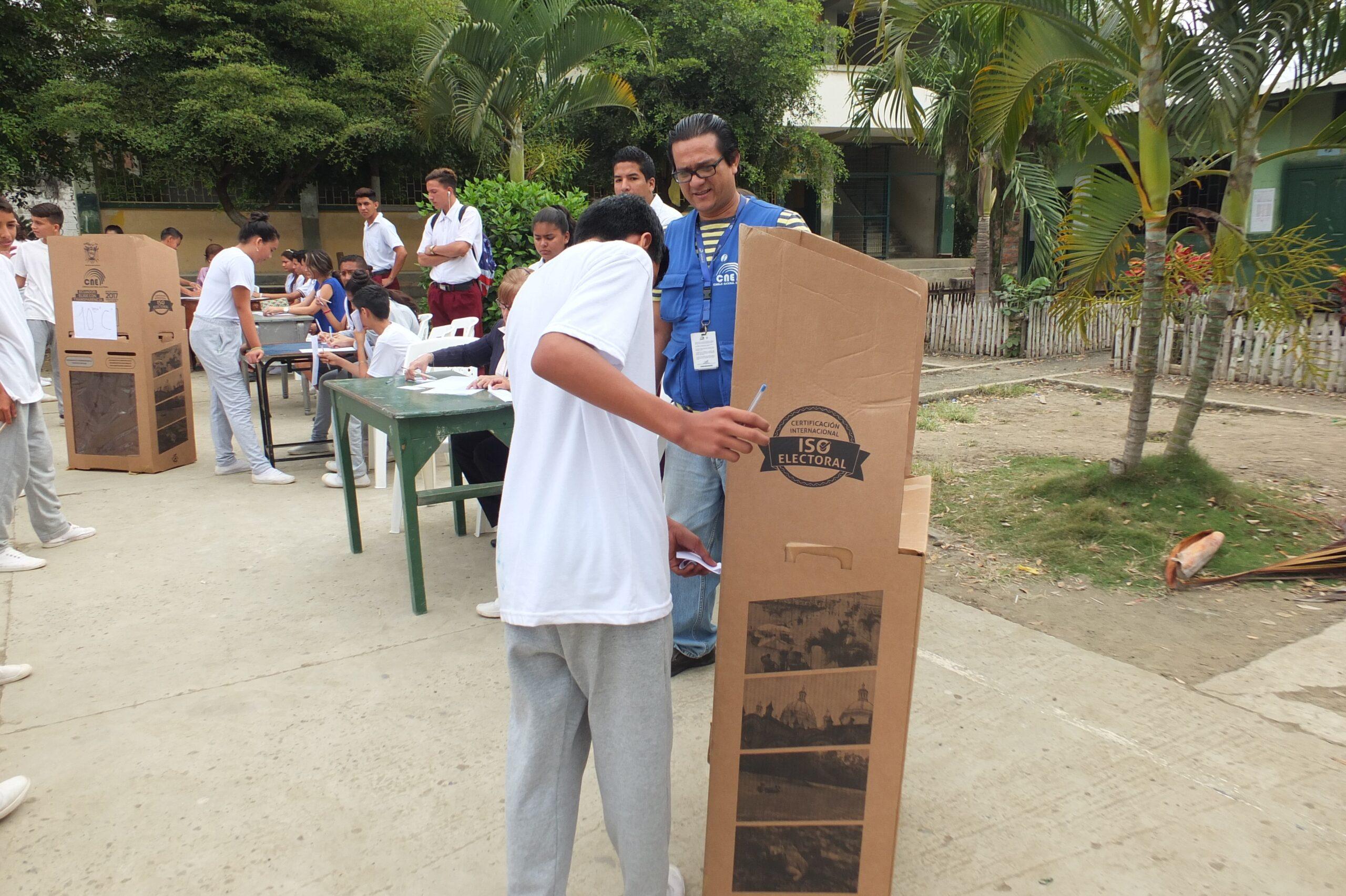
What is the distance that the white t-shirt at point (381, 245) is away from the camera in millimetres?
8047

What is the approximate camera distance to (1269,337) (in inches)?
348

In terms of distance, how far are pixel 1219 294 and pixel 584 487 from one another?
14.8ft

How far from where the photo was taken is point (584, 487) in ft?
5.64

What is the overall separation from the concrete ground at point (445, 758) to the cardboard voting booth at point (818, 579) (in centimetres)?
40

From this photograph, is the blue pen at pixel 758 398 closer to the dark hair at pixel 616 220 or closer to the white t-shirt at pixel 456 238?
the dark hair at pixel 616 220

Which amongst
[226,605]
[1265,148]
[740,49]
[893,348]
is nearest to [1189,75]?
[893,348]

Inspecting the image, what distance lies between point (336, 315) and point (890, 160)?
59.6 feet

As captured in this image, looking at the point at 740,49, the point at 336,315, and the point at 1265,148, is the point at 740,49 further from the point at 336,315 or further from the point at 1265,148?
the point at 336,315

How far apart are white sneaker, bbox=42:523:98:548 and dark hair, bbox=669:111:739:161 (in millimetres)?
4082

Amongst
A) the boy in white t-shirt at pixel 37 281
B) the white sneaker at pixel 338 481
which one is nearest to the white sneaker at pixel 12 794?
the white sneaker at pixel 338 481

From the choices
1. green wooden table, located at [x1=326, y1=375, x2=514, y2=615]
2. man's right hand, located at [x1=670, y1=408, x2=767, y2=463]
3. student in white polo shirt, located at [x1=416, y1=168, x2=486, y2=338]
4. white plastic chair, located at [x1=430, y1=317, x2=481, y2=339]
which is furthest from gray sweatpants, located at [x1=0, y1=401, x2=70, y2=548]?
man's right hand, located at [x1=670, y1=408, x2=767, y2=463]

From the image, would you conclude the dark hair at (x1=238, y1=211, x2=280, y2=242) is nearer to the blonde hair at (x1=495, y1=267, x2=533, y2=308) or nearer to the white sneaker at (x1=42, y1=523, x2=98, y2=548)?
the blonde hair at (x1=495, y1=267, x2=533, y2=308)

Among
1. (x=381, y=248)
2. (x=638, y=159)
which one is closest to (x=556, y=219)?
(x=638, y=159)

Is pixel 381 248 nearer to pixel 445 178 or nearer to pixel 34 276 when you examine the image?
pixel 445 178
